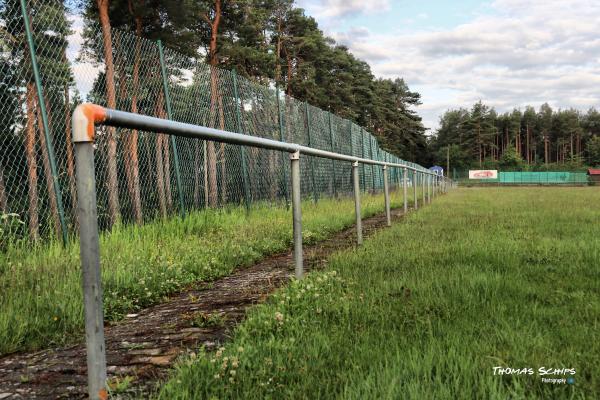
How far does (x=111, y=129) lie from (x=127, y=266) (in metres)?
1.82

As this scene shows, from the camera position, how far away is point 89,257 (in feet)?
4.52

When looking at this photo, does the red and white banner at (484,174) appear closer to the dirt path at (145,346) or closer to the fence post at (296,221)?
the fence post at (296,221)

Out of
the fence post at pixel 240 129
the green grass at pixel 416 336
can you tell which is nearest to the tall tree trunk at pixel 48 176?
the green grass at pixel 416 336

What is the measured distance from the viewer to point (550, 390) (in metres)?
1.51

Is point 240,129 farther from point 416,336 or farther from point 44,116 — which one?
point 416,336

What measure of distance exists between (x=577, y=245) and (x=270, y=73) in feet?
71.1

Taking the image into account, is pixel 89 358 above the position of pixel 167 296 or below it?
above

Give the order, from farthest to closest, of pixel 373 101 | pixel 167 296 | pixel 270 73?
pixel 373 101
pixel 270 73
pixel 167 296

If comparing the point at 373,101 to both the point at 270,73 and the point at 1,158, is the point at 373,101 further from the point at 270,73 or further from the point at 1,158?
the point at 1,158

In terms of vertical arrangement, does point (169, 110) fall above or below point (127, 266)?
above

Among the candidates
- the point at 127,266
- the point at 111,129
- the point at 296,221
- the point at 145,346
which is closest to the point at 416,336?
the point at 145,346

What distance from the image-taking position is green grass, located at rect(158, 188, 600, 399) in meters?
1.57

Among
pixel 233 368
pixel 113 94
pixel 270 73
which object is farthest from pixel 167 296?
pixel 270 73

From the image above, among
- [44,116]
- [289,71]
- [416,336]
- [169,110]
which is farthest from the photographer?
[289,71]
